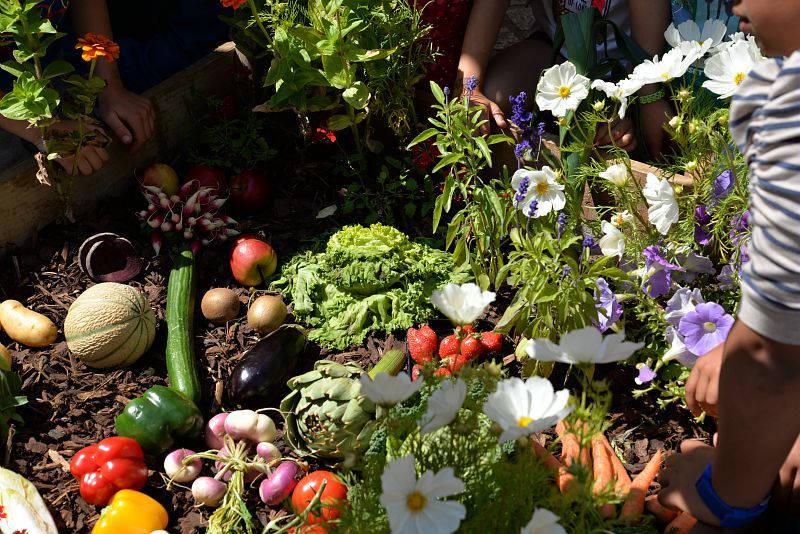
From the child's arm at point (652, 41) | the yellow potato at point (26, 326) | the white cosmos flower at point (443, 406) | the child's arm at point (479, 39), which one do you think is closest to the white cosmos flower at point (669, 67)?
the child's arm at point (652, 41)

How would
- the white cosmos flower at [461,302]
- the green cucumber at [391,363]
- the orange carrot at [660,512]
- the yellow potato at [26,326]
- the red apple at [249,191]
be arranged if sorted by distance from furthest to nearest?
1. the red apple at [249,191]
2. the yellow potato at [26,326]
3. the green cucumber at [391,363]
4. the orange carrot at [660,512]
5. the white cosmos flower at [461,302]

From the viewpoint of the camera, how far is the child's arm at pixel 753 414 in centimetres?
143

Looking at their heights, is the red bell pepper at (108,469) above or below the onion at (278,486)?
above

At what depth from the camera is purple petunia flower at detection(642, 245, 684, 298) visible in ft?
7.69

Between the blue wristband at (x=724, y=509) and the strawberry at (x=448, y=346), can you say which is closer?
the blue wristband at (x=724, y=509)

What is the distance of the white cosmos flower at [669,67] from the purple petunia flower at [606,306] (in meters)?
0.64

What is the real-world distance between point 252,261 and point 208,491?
958 millimetres

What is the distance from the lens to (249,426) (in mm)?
2338

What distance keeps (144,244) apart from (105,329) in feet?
2.06

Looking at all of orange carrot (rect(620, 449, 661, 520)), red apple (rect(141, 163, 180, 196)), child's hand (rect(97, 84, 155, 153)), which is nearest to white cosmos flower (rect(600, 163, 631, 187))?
orange carrot (rect(620, 449, 661, 520))

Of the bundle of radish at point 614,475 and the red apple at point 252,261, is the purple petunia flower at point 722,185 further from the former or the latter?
the red apple at point 252,261

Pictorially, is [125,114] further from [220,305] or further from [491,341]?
[491,341]

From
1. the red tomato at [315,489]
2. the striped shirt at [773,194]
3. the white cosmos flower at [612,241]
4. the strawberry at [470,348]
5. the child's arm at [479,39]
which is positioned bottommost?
the strawberry at [470,348]

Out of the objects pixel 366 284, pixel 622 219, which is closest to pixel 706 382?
pixel 622 219
